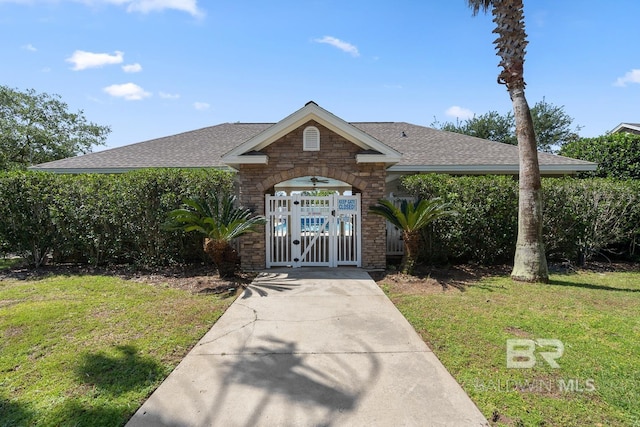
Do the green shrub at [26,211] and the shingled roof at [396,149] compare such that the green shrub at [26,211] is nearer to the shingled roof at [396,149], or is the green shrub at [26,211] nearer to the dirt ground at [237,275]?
the dirt ground at [237,275]

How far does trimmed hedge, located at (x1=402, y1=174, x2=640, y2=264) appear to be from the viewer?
8.99 m

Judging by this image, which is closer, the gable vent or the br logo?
the br logo

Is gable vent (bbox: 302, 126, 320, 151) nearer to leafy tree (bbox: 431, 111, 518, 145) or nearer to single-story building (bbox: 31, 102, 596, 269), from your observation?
single-story building (bbox: 31, 102, 596, 269)

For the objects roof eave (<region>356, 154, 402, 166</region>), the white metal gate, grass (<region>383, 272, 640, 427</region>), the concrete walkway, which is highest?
roof eave (<region>356, 154, 402, 166</region>)

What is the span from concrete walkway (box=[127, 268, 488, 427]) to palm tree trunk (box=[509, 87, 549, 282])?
428 cm

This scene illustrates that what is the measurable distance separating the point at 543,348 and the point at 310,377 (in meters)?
3.13

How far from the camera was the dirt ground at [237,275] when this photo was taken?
23.6ft

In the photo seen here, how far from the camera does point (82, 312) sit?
5.44 m

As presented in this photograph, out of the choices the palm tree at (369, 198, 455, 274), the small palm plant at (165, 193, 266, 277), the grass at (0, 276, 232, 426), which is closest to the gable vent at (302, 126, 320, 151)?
the small palm plant at (165, 193, 266, 277)

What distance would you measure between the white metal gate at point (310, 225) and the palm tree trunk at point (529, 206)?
4086 millimetres

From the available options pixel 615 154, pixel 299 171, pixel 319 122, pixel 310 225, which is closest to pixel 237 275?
pixel 310 225

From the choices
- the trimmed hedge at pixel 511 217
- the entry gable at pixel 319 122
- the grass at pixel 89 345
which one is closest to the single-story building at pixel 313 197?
the entry gable at pixel 319 122

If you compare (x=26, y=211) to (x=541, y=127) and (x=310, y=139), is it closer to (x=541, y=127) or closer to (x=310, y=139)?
(x=310, y=139)

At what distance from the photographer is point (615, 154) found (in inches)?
500
